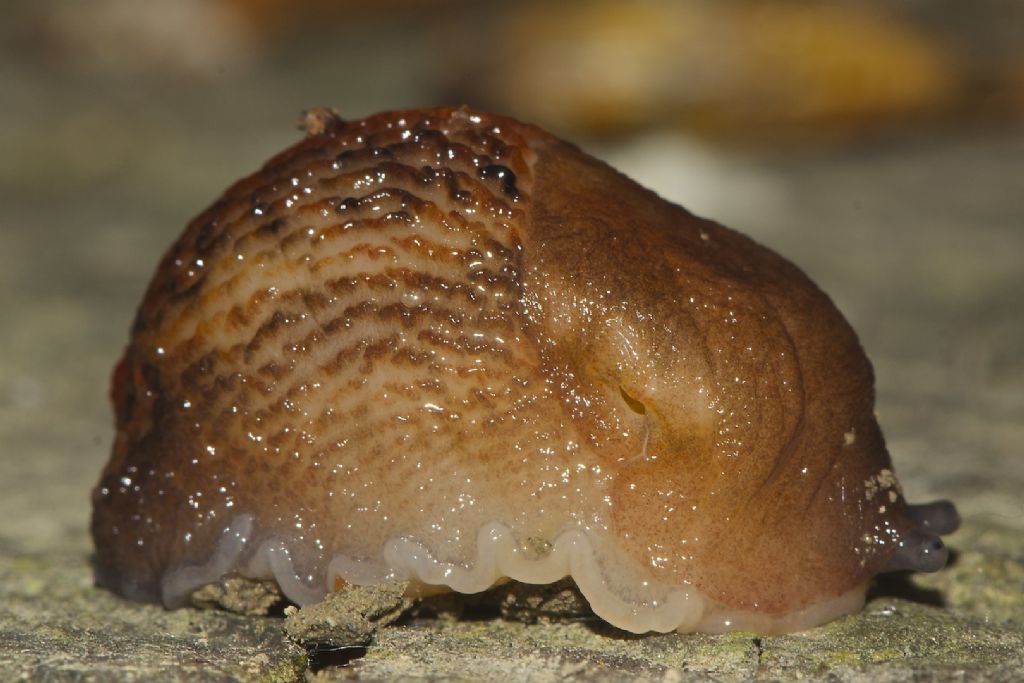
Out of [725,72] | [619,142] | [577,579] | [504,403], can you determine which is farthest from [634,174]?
[577,579]

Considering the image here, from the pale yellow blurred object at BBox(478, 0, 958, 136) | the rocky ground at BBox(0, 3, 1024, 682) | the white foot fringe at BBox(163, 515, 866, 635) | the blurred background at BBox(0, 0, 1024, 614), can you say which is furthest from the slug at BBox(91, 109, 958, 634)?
the pale yellow blurred object at BBox(478, 0, 958, 136)

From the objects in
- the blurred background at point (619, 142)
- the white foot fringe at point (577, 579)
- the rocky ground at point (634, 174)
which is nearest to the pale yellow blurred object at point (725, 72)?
the blurred background at point (619, 142)

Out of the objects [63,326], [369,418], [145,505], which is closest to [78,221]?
[63,326]

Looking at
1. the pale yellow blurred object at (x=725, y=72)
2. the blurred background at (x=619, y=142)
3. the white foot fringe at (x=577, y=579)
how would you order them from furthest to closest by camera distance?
the pale yellow blurred object at (x=725, y=72), the blurred background at (x=619, y=142), the white foot fringe at (x=577, y=579)

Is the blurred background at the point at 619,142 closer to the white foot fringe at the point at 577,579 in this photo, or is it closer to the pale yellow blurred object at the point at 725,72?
the pale yellow blurred object at the point at 725,72

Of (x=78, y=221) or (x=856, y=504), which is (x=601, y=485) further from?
(x=78, y=221)
